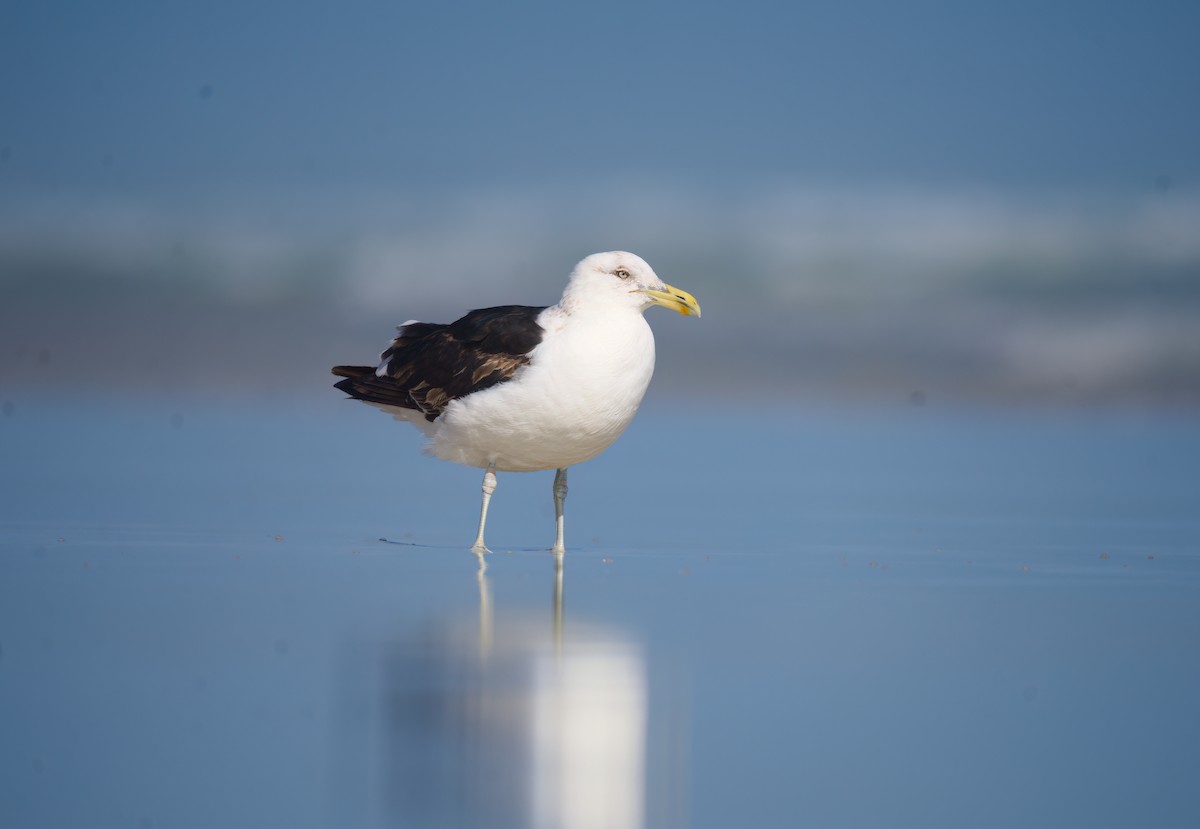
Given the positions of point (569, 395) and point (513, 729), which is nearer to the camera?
point (513, 729)

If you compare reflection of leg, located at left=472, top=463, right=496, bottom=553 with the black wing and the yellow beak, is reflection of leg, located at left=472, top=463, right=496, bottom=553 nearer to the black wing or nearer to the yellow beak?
the black wing

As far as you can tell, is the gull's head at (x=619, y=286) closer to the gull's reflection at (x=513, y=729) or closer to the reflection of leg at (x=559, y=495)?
the reflection of leg at (x=559, y=495)

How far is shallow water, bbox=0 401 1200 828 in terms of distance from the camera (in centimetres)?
525

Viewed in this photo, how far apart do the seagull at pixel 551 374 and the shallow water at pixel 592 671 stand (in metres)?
0.78

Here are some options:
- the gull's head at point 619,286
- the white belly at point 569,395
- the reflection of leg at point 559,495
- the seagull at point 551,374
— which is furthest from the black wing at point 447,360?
the reflection of leg at point 559,495

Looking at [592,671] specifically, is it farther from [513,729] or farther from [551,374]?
[551,374]

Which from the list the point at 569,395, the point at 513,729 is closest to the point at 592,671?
the point at 513,729

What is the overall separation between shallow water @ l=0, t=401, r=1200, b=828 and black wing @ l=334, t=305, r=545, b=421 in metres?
1.07

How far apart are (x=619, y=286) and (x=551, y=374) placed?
0.80m

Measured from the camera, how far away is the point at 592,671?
22.6 feet

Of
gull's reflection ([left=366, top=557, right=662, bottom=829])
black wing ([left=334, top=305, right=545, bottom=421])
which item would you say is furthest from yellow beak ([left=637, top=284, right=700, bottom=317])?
→ gull's reflection ([left=366, top=557, right=662, bottom=829])

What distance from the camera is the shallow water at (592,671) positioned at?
17.2 ft

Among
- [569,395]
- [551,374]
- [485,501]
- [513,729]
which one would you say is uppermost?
[551,374]

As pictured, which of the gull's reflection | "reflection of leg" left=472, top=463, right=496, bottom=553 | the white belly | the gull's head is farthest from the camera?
"reflection of leg" left=472, top=463, right=496, bottom=553
